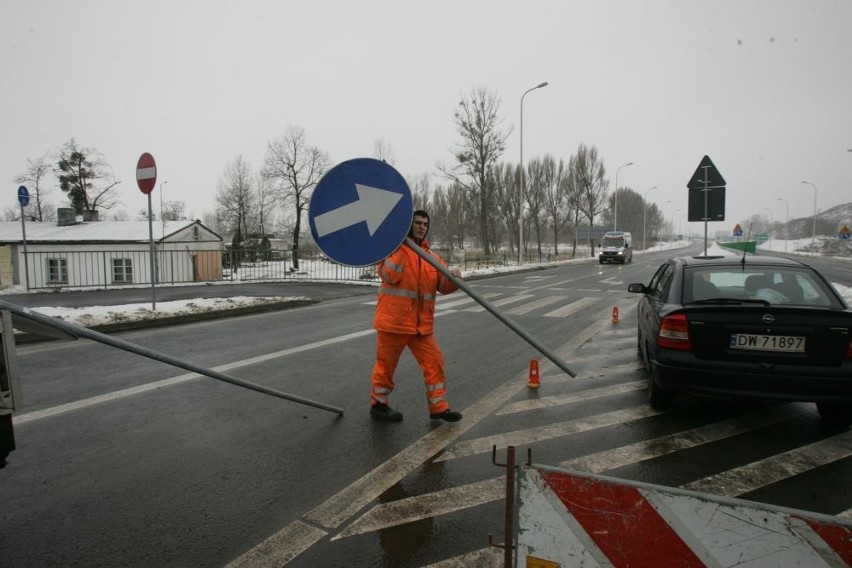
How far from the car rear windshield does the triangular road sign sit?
7.53 m

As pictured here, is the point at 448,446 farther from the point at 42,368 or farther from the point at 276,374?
the point at 42,368

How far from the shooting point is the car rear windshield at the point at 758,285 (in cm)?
433

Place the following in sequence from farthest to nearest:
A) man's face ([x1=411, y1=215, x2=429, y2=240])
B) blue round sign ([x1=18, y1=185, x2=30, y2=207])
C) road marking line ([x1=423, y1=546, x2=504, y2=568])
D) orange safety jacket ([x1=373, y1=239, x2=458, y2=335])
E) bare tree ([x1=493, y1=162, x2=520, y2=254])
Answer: bare tree ([x1=493, y1=162, x2=520, y2=254]) → blue round sign ([x1=18, y1=185, x2=30, y2=207]) → man's face ([x1=411, y1=215, x2=429, y2=240]) → orange safety jacket ([x1=373, y1=239, x2=458, y2=335]) → road marking line ([x1=423, y1=546, x2=504, y2=568])

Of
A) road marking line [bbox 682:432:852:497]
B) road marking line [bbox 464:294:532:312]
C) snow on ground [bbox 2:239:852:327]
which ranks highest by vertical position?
snow on ground [bbox 2:239:852:327]

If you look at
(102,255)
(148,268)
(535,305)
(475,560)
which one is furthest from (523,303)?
(102,255)

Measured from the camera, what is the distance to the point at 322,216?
3.32 meters

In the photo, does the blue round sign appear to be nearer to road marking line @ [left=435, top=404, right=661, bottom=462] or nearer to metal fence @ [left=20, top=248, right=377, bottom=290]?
metal fence @ [left=20, top=248, right=377, bottom=290]

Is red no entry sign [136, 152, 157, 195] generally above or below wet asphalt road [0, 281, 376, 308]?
above

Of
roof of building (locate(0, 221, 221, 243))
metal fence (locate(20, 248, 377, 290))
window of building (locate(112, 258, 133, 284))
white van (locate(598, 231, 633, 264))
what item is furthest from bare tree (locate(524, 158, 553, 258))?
window of building (locate(112, 258, 133, 284))

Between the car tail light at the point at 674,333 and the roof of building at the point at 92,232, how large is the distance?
30336mm

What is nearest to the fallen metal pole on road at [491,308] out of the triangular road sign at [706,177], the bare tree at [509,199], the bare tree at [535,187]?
the triangular road sign at [706,177]

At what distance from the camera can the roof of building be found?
28422mm

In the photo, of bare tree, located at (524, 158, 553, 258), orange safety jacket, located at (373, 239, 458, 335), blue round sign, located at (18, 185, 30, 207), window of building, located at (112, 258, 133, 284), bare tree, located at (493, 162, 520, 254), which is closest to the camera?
orange safety jacket, located at (373, 239, 458, 335)

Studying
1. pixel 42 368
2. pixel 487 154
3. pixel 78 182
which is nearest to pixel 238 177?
pixel 78 182
